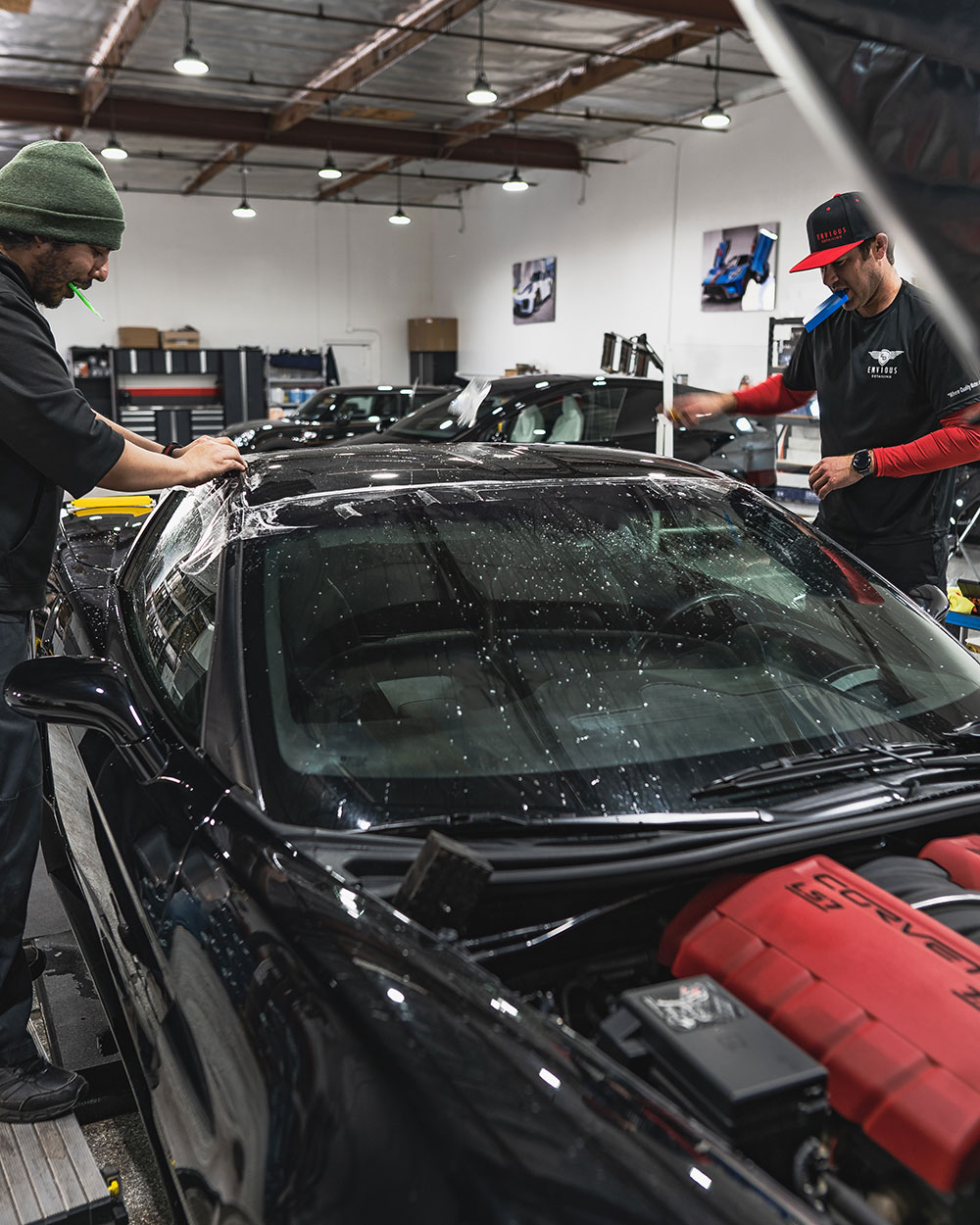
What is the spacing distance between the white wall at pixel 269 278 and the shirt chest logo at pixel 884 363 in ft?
50.1

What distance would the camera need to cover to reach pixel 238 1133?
1.09 metres

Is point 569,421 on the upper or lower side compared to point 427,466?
lower

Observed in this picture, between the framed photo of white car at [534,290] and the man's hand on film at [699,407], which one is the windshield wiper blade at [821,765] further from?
the framed photo of white car at [534,290]

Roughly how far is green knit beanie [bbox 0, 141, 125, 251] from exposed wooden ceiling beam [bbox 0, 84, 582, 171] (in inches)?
430

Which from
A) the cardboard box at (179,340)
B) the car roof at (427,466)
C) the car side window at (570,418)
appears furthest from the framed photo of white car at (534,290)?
the car roof at (427,466)

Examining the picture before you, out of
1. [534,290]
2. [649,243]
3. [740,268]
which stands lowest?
[534,290]

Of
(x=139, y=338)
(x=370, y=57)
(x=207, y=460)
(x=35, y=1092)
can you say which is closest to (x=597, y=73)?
(x=370, y=57)

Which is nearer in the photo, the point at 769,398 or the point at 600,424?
the point at 769,398

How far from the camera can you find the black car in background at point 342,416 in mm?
9328

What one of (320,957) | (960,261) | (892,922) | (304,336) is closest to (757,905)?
(892,922)

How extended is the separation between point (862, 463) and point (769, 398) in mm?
622

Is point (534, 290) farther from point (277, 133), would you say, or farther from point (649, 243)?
point (277, 133)

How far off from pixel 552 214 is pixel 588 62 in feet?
14.1

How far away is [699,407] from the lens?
3.19 metres
